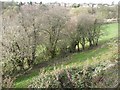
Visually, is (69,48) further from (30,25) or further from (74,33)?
(30,25)

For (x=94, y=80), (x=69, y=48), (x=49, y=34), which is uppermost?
(x=94, y=80)

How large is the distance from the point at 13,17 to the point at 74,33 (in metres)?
6.83

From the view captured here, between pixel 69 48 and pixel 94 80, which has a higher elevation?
pixel 94 80

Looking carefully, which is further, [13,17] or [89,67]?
[13,17]

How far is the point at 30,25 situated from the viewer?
24.9 m

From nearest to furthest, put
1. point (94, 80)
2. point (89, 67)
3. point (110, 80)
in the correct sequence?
point (110, 80)
point (94, 80)
point (89, 67)

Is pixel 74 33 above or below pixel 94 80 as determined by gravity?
below

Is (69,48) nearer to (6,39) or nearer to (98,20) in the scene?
(98,20)

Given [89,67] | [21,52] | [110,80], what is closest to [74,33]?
[21,52]

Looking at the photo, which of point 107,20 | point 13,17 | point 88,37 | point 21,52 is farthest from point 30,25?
point 107,20

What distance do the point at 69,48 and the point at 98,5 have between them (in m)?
10.0

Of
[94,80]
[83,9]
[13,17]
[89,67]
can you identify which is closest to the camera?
[94,80]

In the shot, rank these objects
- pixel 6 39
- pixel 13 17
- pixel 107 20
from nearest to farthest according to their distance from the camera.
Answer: pixel 6 39
pixel 13 17
pixel 107 20

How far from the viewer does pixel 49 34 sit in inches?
1061
